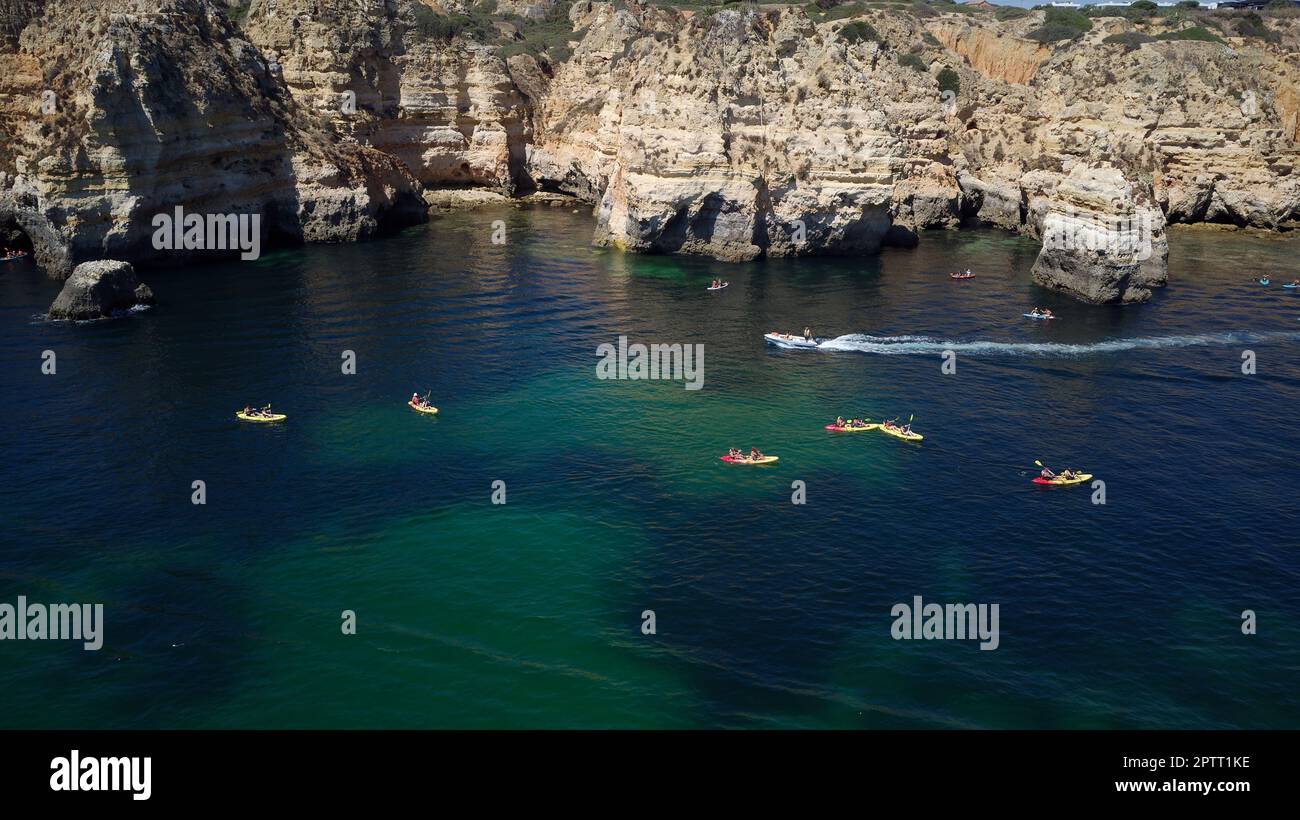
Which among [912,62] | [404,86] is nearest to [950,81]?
[912,62]

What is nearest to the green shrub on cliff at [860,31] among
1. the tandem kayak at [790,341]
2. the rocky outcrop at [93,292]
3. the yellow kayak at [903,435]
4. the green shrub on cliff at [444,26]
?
the green shrub on cliff at [444,26]

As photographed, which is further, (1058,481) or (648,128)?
(648,128)

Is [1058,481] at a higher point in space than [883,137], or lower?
lower

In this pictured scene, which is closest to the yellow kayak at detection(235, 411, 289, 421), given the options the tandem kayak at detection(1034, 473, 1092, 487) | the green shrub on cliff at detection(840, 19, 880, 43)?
the tandem kayak at detection(1034, 473, 1092, 487)

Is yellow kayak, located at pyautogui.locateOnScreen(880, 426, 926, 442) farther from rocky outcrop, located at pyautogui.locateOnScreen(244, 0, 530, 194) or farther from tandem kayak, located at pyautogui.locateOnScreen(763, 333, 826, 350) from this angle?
rocky outcrop, located at pyautogui.locateOnScreen(244, 0, 530, 194)

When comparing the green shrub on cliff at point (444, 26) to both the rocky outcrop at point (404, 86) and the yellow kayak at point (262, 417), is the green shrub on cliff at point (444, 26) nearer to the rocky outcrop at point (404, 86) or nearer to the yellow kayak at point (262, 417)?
the rocky outcrop at point (404, 86)

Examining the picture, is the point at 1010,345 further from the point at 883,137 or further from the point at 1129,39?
the point at 1129,39
